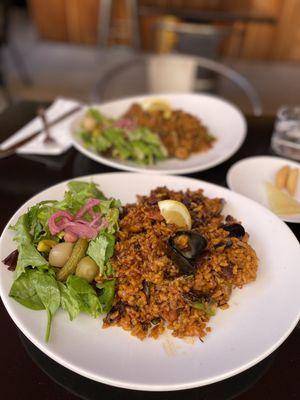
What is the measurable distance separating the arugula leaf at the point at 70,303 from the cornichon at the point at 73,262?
0.26ft

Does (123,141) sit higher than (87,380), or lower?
higher

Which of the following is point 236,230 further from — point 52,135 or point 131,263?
point 52,135

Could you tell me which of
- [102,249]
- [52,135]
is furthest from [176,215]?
[52,135]

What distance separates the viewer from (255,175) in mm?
1855

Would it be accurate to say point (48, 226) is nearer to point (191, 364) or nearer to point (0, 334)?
point (0, 334)

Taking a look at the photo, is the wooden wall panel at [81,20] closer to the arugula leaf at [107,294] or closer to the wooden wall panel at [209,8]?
the wooden wall panel at [209,8]

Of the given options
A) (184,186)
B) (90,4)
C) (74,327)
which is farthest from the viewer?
(90,4)

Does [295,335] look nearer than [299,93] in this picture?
Yes

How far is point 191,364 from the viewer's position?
100 cm

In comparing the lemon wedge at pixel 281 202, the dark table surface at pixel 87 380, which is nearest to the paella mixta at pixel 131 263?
the dark table surface at pixel 87 380

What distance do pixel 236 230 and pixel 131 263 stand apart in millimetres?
407

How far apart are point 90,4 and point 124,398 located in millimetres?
6285

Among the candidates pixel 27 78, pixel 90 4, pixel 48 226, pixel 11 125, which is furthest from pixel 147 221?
pixel 90 4

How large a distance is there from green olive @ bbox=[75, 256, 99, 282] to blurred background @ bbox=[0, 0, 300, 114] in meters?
3.96
